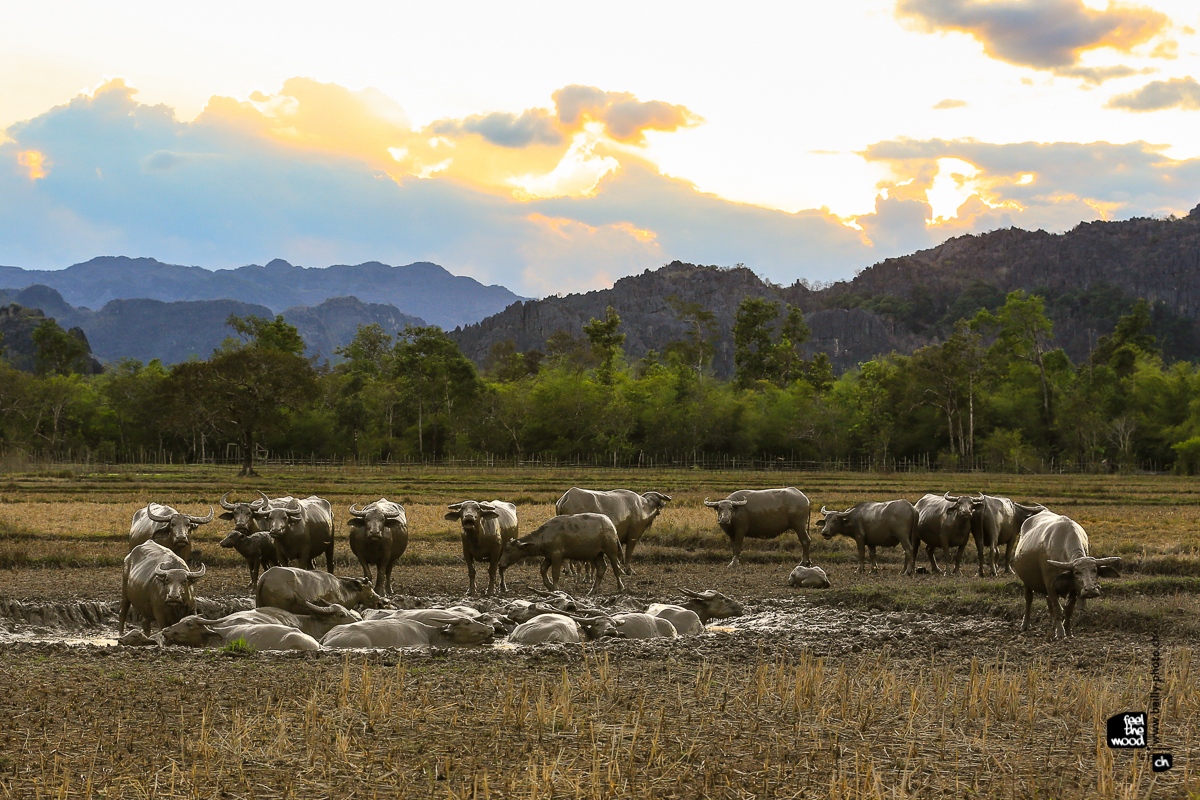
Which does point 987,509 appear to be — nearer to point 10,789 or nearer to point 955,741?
point 955,741

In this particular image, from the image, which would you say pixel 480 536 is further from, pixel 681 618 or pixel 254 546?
pixel 681 618

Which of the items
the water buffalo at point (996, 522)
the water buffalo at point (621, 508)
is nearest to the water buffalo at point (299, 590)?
the water buffalo at point (621, 508)

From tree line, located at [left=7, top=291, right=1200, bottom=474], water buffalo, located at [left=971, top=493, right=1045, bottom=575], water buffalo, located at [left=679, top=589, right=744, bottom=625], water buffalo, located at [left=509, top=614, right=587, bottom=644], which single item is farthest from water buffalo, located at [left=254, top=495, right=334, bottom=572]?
tree line, located at [left=7, top=291, right=1200, bottom=474]

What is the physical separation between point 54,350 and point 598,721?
113 metres

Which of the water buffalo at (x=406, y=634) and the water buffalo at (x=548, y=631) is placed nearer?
the water buffalo at (x=406, y=634)

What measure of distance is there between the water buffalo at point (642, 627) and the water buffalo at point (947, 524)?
29.8 feet

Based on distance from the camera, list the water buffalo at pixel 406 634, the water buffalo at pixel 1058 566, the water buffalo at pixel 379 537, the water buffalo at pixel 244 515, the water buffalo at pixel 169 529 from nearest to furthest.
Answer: the water buffalo at pixel 406 634 → the water buffalo at pixel 1058 566 → the water buffalo at pixel 169 529 → the water buffalo at pixel 379 537 → the water buffalo at pixel 244 515

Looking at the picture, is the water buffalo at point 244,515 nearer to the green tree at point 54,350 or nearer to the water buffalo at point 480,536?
the water buffalo at point 480,536

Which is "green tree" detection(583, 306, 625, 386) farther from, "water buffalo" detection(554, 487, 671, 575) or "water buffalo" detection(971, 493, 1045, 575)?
"water buffalo" detection(971, 493, 1045, 575)

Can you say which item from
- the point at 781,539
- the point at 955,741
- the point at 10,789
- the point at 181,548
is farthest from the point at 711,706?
the point at 781,539

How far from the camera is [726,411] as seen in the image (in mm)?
79188

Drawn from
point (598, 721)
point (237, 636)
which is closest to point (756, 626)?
point (598, 721)

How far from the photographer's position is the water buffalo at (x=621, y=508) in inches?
741

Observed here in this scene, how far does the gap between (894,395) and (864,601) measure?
206 ft
